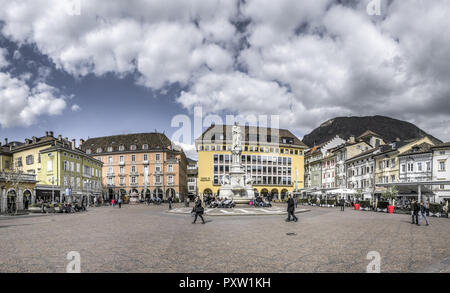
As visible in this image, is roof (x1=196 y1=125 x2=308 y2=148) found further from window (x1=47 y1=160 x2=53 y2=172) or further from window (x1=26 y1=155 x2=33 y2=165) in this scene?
window (x1=26 y1=155 x2=33 y2=165)

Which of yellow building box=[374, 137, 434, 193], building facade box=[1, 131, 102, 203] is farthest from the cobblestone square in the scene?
yellow building box=[374, 137, 434, 193]

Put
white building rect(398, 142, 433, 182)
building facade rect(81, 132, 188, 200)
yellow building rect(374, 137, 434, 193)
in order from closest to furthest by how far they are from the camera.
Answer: white building rect(398, 142, 433, 182) → yellow building rect(374, 137, 434, 193) → building facade rect(81, 132, 188, 200)

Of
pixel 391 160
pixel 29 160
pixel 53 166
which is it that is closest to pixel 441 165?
pixel 391 160

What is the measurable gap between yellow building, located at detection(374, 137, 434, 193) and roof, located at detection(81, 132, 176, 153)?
50.4 m

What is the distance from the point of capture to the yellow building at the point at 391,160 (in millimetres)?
48281

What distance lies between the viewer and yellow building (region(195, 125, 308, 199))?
80625mm

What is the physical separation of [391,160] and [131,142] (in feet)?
203

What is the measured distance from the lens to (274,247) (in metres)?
10.0

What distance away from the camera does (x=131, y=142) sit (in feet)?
272

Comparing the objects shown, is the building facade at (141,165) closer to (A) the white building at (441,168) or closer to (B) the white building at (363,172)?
(B) the white building at (363,172)

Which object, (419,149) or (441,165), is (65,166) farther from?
(441,165)
